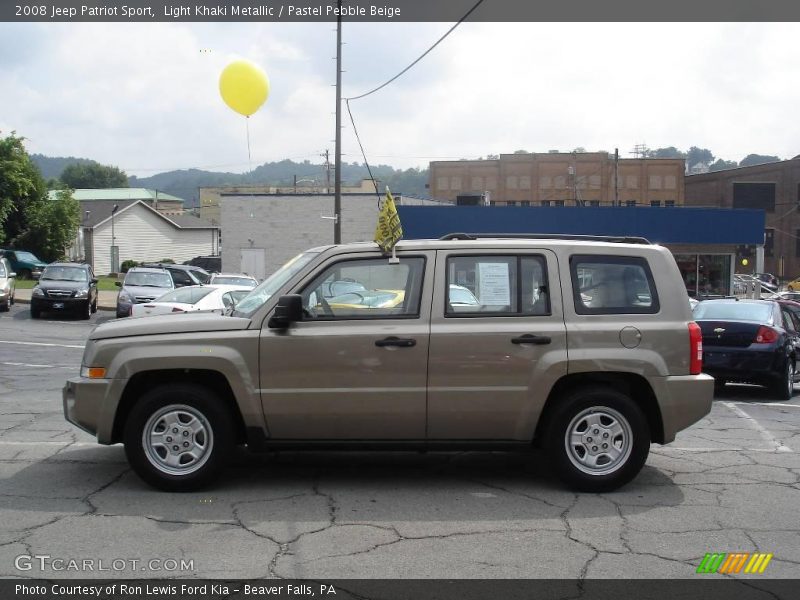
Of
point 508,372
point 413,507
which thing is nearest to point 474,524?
point 413,507

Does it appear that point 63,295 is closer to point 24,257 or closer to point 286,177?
point 24,257

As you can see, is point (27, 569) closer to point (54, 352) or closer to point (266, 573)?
point (266, 573)

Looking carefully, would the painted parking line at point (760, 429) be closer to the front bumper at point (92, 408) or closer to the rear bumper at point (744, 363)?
the rear bumper at point (744, 363)

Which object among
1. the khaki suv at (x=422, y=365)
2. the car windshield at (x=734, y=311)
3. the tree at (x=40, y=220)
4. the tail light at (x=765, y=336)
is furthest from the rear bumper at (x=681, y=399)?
the tree at (x=40, y=220)

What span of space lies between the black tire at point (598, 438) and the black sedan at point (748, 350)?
20.5 feet

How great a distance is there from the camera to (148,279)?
26094 mm

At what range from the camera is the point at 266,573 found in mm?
4926

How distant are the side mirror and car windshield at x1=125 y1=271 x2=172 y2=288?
20.1 metres

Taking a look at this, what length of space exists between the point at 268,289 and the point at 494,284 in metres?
1.78

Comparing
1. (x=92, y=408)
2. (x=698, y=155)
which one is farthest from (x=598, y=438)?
(x=698, y=155)

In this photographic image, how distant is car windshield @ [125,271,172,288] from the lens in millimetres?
25828

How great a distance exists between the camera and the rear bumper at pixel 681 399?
6.64 meters

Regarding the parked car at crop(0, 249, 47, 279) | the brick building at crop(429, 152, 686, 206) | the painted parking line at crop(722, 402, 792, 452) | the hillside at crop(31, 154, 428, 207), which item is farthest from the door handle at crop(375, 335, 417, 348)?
the hillside at crop(31, 154, 428, 207)

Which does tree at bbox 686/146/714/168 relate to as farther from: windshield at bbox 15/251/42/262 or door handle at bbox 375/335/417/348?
door handle at bbox 375/335/417/348
